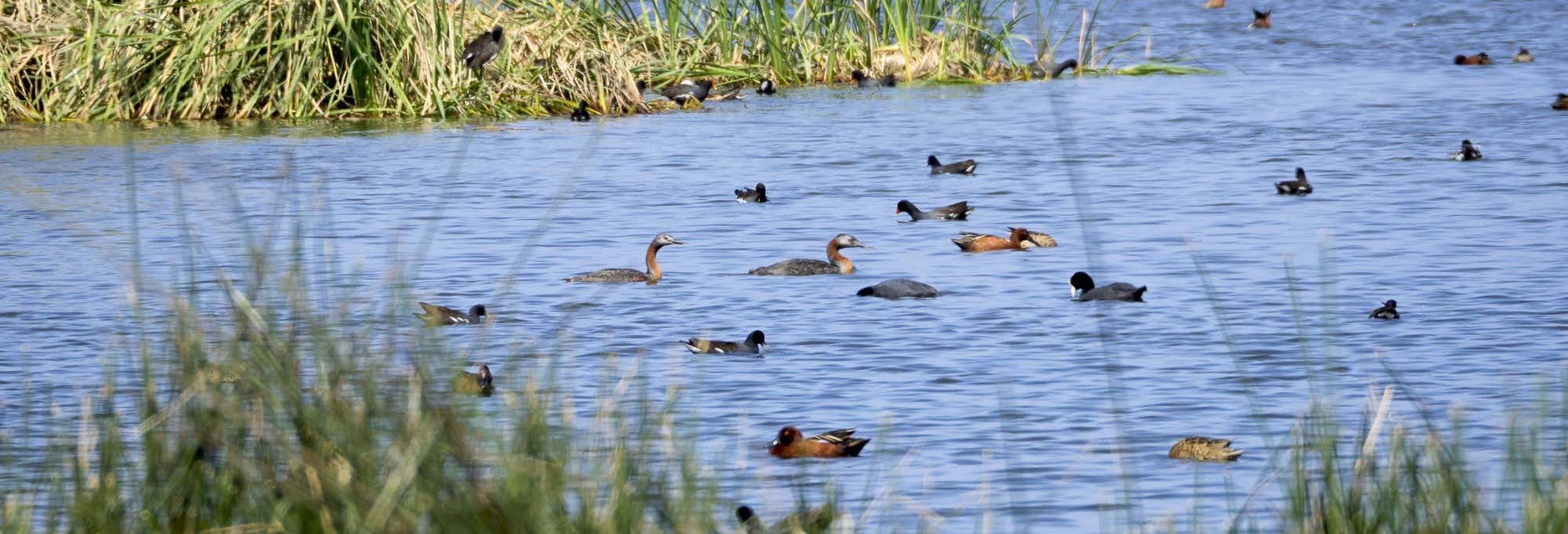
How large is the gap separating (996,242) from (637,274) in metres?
2.56

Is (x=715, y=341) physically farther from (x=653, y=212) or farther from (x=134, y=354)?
(x=653, y=212)

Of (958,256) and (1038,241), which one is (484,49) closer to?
(958,256)

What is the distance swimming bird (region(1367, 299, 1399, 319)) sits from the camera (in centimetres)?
1150

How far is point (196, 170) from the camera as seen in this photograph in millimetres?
18656

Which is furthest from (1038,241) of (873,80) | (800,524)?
(873,80)

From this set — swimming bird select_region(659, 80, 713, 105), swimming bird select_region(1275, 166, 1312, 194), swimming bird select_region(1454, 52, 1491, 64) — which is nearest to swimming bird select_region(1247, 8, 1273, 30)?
swimming bird select_region(1454, 52, 1491, 64)

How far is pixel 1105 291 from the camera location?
11578mm

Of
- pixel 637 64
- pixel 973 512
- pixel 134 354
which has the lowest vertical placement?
pixel 637 64

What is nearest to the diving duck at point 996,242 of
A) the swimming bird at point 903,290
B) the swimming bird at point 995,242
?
the swimming bird at point 995,242

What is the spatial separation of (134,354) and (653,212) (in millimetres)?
6606

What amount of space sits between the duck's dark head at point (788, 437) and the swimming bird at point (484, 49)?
1351 cm

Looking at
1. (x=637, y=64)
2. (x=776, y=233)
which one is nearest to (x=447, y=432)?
(x=776, y=233)

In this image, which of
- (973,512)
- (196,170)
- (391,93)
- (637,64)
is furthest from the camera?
(637,64)

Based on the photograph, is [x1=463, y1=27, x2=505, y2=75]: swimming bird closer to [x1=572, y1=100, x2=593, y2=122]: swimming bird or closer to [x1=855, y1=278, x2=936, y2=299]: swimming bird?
[x1=572, y1=100, x2=593, y2=122]: swimming bird
